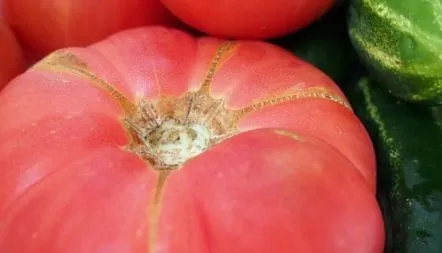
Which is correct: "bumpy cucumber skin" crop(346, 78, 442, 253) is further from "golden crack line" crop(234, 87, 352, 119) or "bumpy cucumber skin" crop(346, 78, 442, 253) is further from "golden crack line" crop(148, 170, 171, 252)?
"golden crack line" crop(148, 170, 171, 252)

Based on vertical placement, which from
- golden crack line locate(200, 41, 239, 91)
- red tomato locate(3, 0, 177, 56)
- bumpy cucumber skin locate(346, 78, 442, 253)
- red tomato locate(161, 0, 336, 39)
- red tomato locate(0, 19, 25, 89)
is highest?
red tomato locate(161, 0, 336, 39)

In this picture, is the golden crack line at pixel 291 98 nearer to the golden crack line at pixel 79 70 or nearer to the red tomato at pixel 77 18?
the golden crack line at pixel 79 70

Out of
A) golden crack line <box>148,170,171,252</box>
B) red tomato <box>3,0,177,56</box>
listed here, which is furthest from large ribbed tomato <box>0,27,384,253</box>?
red tomato <box>3,0,177,56</box>

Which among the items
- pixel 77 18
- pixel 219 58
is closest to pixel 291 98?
pixel 219 58

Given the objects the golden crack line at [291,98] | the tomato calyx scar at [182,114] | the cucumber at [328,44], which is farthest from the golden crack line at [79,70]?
the cucumber at [328,44]

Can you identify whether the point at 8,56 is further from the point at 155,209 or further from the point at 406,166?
the point at 406,166

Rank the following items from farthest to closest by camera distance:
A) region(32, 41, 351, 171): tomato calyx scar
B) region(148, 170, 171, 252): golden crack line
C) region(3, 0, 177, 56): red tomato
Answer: region(3, 0, 177, 56): red tomato → region(32, 41, 351, 171): tomato calyx scar → region(148, 170, 171, 252): golden crack line

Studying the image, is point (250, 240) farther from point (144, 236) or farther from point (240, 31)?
point (240, 31)
